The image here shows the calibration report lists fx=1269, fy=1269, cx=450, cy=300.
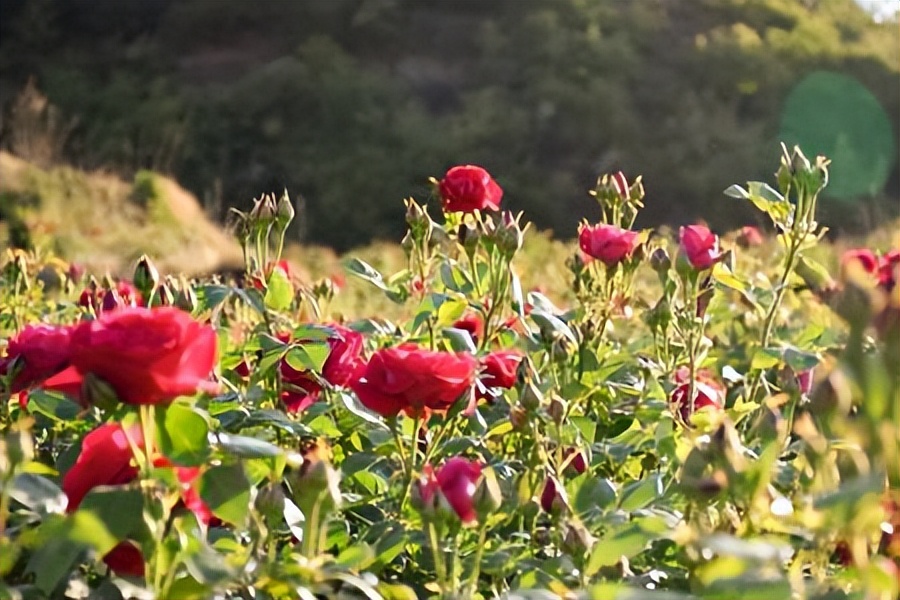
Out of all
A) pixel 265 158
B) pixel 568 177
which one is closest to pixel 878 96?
pixel 568 177

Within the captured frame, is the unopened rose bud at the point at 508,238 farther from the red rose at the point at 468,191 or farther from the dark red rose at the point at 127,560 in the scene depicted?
the dark red rose at the point at 127,560

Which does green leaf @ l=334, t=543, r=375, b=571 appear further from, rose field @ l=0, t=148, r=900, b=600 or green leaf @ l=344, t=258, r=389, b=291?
green leaf @ l=344, t=258, r=389, b=291

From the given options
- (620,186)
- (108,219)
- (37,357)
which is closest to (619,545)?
(37,357)

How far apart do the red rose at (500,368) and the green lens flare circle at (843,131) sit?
23.7 ft

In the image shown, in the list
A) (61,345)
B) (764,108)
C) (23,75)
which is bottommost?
(23,75)

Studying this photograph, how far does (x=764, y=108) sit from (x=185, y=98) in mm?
4130

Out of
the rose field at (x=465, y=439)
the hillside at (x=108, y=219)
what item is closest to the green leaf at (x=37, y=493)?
the rose field at (x=465, y=439)

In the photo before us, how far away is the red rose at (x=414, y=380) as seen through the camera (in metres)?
0.73

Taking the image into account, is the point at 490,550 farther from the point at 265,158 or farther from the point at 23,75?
the point at 23,75

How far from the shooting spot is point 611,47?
9422 mm

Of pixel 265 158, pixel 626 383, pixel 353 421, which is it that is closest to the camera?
pixel 353 421

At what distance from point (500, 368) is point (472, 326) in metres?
0.16

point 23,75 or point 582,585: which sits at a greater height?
point 582,585

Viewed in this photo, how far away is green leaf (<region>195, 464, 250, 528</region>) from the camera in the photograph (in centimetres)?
56
